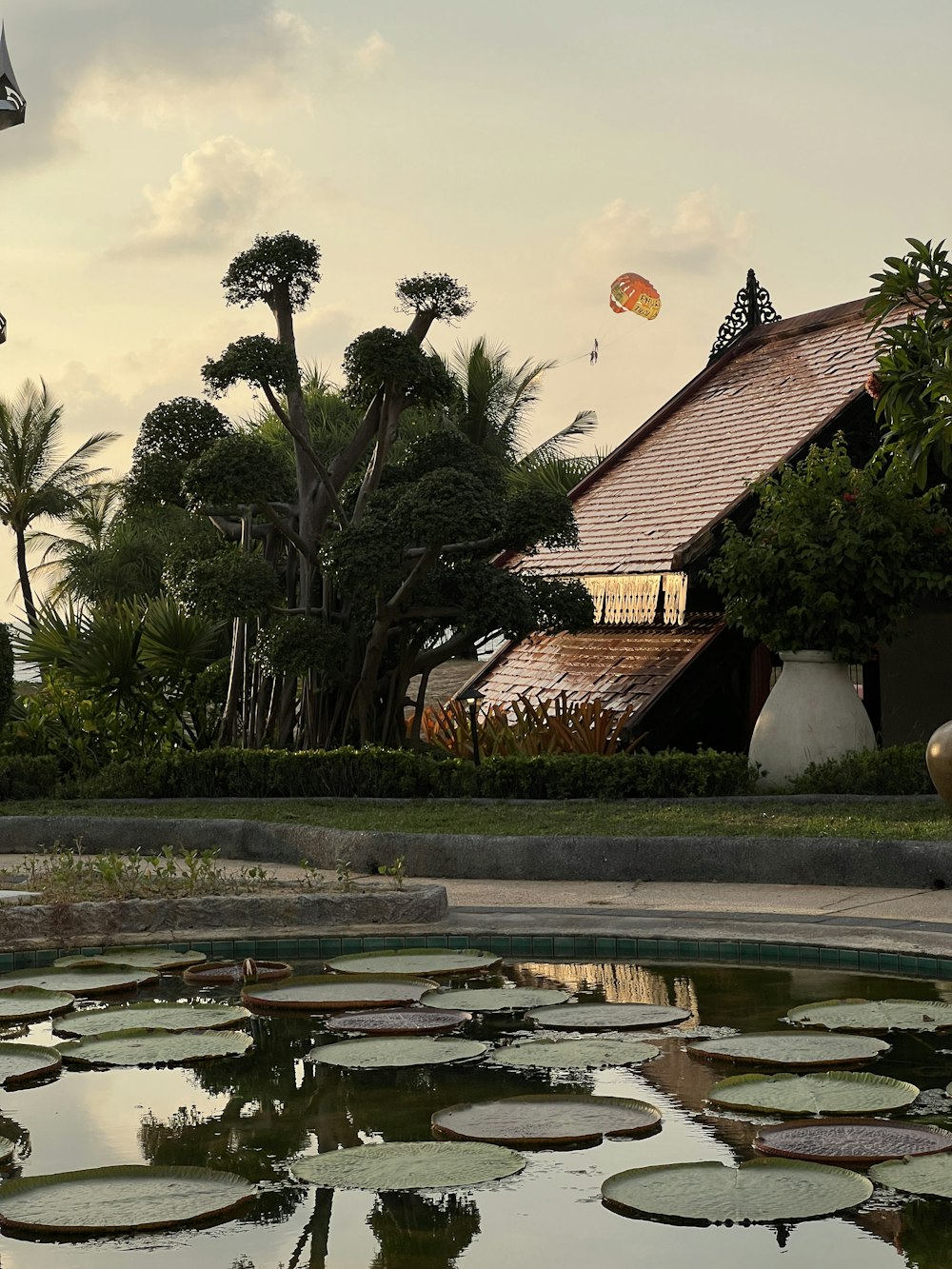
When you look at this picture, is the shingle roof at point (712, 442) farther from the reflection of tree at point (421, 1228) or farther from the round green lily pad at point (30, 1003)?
the reflection of tree at point (421, 1228)

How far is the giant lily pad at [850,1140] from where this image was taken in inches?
158

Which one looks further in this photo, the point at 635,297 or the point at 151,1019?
the point at 635,297

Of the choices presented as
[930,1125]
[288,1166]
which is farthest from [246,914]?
[930,1125]

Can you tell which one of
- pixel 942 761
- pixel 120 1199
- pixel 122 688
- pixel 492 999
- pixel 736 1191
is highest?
pixel 122 688

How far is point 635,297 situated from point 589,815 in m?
15.9

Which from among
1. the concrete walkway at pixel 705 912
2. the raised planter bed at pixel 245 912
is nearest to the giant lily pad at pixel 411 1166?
the concrete walkway at pixel 705 912

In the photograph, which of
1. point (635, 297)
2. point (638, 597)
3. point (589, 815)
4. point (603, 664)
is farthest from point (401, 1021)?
point (635, 297)

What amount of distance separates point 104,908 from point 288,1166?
3538mm

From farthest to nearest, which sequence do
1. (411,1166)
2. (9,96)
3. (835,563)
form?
(9,96) → (835,563) → (411,1166)

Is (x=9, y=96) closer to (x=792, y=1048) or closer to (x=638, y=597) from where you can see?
(x=638, y=597)

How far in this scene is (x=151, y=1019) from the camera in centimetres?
572

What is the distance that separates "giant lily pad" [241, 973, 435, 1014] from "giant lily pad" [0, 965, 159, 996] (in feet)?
1.45

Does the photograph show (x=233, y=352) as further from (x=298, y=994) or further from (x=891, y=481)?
(x=298, y=994)

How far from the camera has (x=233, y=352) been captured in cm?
1323
